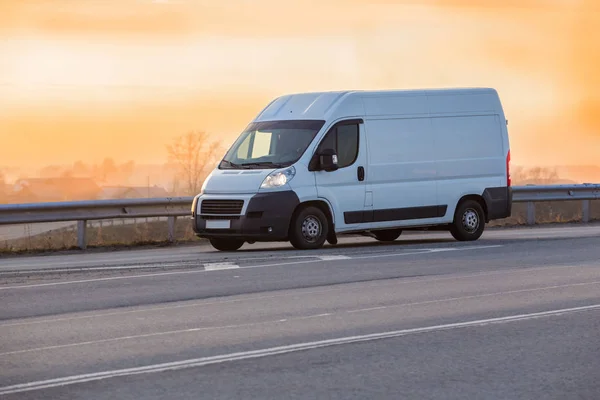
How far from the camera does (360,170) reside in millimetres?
19594

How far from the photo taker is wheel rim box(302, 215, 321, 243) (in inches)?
744

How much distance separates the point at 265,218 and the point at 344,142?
1.98 metres

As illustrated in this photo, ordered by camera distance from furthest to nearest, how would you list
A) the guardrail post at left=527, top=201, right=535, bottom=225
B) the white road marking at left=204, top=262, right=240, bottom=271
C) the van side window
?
1. the guardrail post at left=527, top=201, right=535, bottom=225
2. the van side window
3. the white road marking at left=204, top=262, right=240, bottom=271

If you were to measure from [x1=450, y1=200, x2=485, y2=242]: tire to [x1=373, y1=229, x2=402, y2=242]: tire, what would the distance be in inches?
44.8

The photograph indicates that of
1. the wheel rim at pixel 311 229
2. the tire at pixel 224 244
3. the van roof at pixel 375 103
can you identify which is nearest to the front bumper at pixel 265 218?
the wheel rim at pixel 311 229

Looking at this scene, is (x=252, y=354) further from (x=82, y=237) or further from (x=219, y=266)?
(x=82, y=237)

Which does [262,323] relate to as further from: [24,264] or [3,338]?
[24,264]

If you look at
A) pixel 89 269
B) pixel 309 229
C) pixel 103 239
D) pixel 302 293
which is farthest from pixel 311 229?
pixel 302 293

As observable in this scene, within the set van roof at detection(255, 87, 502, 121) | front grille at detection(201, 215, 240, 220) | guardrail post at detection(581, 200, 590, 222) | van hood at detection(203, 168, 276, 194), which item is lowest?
guardrail post at detection(581, 200, 590, 222)

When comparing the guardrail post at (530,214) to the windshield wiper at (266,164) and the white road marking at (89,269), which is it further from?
the white road marking at (89,269)

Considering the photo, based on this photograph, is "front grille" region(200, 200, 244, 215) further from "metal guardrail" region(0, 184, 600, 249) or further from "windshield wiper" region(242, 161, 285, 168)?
"metal guardrail" region(0, 184, 600, 249)

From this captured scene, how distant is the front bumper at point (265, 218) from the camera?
18578 millimetres

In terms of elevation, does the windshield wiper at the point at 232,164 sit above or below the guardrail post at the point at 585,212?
above

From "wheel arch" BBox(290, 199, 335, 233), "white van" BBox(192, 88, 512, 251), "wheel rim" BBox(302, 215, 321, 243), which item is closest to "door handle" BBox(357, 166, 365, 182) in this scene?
"white van" BBox(192, 88, 512, 251)
